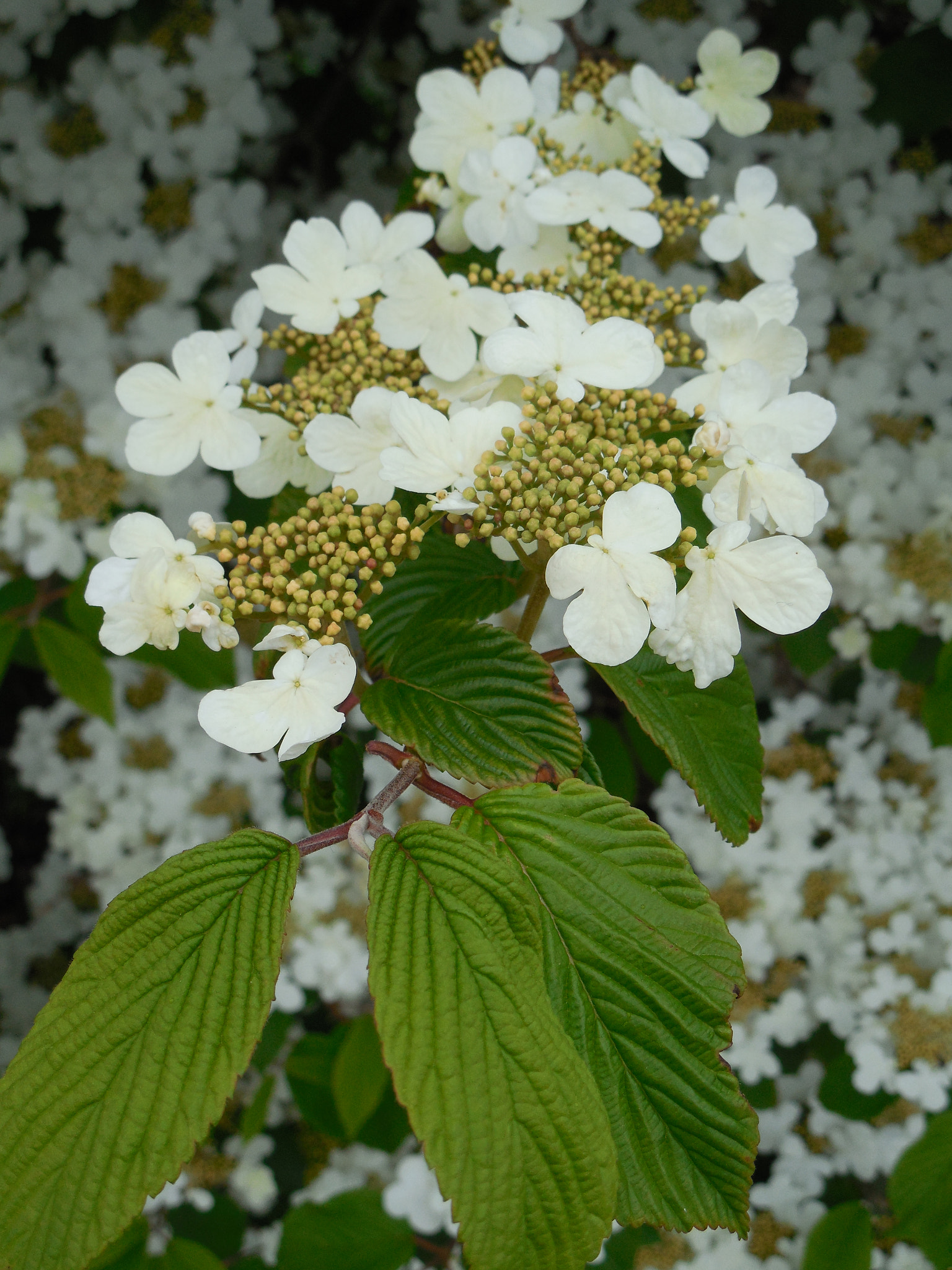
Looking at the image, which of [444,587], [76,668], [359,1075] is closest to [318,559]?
[444,587]

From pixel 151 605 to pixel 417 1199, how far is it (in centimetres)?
101

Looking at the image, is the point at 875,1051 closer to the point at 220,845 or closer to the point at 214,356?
the point at 220,845

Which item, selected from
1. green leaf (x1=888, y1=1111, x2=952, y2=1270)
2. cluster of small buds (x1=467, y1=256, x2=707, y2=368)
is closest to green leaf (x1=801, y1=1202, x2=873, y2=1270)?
green leaf (x1=888, y1=1111, x2=952, y2=1270)

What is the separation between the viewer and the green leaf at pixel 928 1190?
1053 mm

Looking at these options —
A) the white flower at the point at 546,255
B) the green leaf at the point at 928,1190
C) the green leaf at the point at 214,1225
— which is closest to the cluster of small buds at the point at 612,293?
the white flower at the point at 546,255

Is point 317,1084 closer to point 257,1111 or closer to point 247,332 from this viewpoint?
point 257,1111

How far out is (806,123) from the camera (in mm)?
1359

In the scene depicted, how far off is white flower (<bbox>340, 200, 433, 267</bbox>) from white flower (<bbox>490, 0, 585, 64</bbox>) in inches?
8.7

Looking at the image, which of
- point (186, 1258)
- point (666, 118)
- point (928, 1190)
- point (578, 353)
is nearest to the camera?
point (578, 353)

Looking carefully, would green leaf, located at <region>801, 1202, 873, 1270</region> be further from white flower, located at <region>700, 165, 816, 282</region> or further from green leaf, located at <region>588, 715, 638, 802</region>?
white flower, located at <region>700, 165, 816, 282</region>

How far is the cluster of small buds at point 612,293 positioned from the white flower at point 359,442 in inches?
6.1

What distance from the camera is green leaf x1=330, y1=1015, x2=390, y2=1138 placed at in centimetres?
125

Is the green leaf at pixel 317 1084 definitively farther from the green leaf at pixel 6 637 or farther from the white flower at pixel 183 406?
the white flower at pixel 183 406

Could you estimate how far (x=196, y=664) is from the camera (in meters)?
1.14
